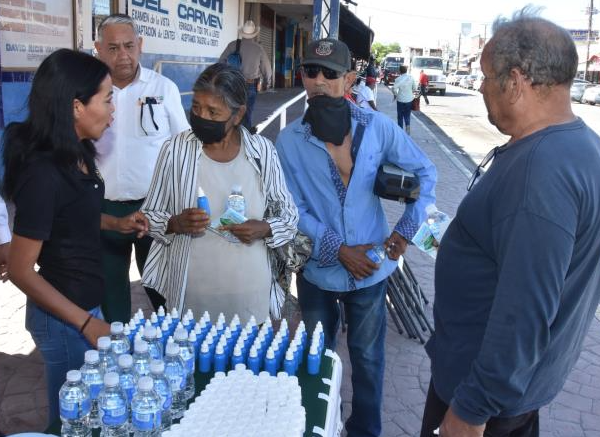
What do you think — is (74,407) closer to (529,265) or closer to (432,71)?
(529,265)

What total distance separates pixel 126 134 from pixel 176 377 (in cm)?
193

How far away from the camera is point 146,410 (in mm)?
1584

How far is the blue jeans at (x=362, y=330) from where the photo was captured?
2.80 metres

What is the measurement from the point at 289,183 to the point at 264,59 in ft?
25.9

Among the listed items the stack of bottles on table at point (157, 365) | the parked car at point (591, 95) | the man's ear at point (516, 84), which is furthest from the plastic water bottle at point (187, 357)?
the parked car at point (591, 95)

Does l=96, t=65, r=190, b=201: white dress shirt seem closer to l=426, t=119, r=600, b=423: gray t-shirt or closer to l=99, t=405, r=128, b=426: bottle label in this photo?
l=99, t=405, r=128, b=426: bottle label

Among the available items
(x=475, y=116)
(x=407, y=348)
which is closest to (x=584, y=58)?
(x=475, y=116)

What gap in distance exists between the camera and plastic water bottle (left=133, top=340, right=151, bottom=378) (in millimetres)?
1802

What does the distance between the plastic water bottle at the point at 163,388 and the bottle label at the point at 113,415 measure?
108 millimetres

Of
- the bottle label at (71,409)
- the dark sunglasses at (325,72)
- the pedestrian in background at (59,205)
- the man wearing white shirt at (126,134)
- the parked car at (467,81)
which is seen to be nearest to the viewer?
the bottle label at (71,409)

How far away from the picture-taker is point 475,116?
23.8 meters

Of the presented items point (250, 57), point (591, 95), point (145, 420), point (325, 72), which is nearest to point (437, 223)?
point (325, 72)

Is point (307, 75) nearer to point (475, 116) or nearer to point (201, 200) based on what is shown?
point (201, 200)

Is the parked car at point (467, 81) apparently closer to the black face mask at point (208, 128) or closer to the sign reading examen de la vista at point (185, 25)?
the sign reading examen de la vista at point (185, 25)
